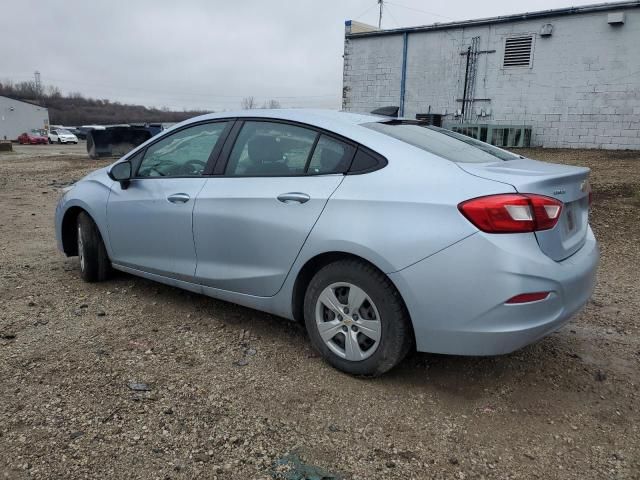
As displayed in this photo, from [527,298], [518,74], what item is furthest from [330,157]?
[518,74]

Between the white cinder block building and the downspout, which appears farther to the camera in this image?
the downspout

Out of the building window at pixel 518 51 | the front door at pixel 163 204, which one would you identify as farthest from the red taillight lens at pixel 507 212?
the building window at pixel 518 51

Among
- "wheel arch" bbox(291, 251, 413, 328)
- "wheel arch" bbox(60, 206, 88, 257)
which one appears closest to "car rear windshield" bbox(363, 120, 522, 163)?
"wheel arch" bbox(291, 251, 413, 328)

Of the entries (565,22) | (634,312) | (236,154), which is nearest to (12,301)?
(236,154)

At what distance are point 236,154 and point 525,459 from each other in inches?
98.4

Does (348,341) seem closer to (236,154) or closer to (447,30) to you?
(236,154)

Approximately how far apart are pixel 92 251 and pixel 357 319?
2.80 meters

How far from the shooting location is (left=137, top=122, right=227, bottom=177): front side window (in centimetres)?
373

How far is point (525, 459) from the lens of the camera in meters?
2.31

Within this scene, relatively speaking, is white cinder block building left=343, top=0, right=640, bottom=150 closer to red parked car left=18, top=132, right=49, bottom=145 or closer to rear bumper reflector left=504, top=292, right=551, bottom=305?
rear bumper reflector left=504, top=292, right=551, bottom=305

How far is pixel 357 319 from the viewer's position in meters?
2.86

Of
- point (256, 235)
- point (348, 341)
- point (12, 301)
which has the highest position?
point (256, 235)

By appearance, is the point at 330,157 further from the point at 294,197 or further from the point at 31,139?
the point at 31,139

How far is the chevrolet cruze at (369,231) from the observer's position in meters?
2.47
